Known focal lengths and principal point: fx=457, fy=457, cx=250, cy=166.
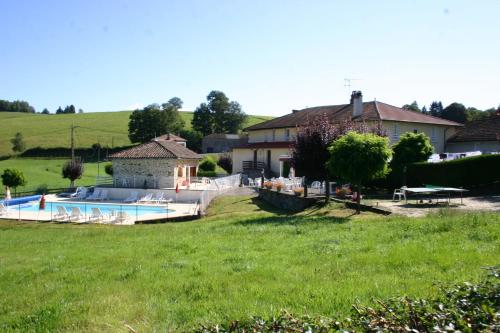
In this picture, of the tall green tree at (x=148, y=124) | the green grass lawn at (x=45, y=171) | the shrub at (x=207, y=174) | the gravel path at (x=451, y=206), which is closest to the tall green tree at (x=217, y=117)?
the tall green tree at (x=148, y=124)

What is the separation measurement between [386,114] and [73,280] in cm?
3758

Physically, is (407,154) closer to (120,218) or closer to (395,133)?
(395,133)

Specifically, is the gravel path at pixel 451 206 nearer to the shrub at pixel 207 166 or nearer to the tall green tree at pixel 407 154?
the tall green tree at pixel 407 154

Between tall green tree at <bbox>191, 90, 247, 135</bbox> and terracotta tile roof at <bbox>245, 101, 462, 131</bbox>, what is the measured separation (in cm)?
4976

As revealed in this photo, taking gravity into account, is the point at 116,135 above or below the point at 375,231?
above

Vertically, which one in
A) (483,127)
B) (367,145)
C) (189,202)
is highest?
(483,127)

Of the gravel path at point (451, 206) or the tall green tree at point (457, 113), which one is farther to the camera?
the tall green tree at point (457, 113)

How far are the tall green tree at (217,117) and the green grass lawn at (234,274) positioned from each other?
293 ft

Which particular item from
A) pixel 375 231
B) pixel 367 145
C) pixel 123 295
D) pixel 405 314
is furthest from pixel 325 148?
pixel 405 314

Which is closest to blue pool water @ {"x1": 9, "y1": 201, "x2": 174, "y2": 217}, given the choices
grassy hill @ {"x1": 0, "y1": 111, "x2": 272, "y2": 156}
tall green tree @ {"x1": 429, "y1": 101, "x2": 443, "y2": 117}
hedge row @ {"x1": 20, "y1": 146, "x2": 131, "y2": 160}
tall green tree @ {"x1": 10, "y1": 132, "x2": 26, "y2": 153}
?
hedge row @ {"x1": 20, "y1": 146, "x2": 131, "y2": 160}

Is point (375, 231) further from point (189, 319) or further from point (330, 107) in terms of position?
point (330, 107)

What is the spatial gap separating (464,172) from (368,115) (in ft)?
52.8

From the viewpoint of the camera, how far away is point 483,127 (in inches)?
1710

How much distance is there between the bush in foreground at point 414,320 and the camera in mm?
2865
